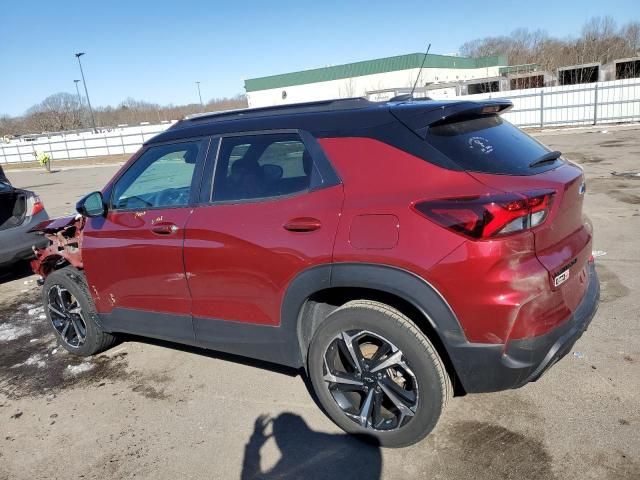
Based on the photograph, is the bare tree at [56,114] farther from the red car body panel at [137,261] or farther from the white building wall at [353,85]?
the red car body panel at [137,261]

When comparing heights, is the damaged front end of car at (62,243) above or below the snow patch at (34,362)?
above

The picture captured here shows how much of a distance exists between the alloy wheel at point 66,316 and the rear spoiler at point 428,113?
3091 mm

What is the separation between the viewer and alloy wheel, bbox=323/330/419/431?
8.58 feet

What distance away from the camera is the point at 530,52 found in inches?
2815

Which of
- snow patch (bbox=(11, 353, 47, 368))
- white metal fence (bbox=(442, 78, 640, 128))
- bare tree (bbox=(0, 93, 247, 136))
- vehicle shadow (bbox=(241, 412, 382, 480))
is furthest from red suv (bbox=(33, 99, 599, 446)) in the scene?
bare tree (bbox=(0, 93, 247, 136))

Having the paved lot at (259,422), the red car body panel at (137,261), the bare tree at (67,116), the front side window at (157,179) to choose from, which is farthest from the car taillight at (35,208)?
the bare tree at (67,116)

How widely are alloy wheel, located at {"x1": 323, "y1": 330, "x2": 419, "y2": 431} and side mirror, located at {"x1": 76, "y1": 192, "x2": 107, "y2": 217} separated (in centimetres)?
206

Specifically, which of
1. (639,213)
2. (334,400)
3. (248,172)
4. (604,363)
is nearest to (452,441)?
(334,400)

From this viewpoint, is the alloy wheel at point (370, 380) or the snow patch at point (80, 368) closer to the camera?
the alloy wheel at point (370, 380)

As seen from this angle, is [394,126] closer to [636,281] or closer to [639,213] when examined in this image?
[636,281]

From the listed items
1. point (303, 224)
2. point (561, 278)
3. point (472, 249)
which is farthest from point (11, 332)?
point (561, 278)

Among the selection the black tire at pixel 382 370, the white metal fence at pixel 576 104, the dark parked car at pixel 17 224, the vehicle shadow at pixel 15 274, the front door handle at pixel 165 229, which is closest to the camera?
the black tire at pixel 382 370

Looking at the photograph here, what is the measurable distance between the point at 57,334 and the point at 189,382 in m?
1.56

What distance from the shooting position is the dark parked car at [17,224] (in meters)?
6.21
